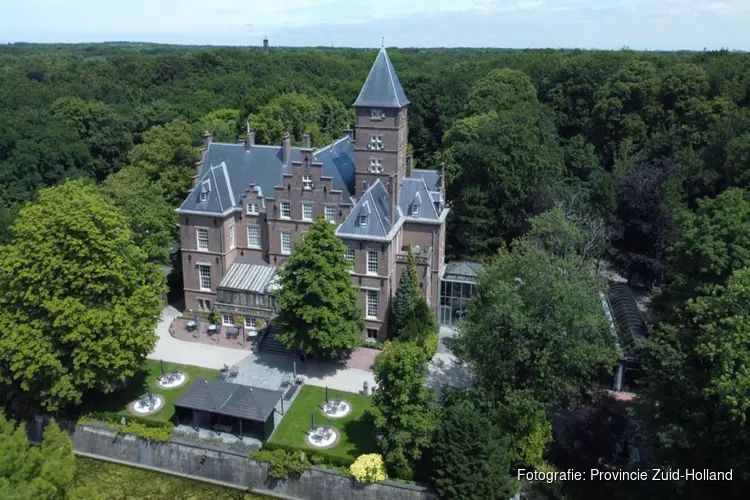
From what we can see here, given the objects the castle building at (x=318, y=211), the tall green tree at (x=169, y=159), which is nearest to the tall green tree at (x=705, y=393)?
the castle building at (x=318, y=211)

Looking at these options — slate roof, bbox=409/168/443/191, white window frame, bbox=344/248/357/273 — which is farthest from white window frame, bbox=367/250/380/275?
slate roof, bbox=409/168/443/191

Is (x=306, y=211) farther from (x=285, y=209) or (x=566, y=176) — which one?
(x=566, y=176)

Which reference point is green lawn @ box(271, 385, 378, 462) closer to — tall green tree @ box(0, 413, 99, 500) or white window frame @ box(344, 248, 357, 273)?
white window frame @ box(344, 248, 357, 273)

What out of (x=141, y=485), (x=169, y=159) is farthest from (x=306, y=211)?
(x=141, y=485)

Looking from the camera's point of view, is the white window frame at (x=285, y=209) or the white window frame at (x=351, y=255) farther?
the white window frame at (x=285, y=209)

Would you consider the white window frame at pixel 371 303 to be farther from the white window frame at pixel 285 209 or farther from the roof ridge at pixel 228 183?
the roof ridge at pixel 228 183
